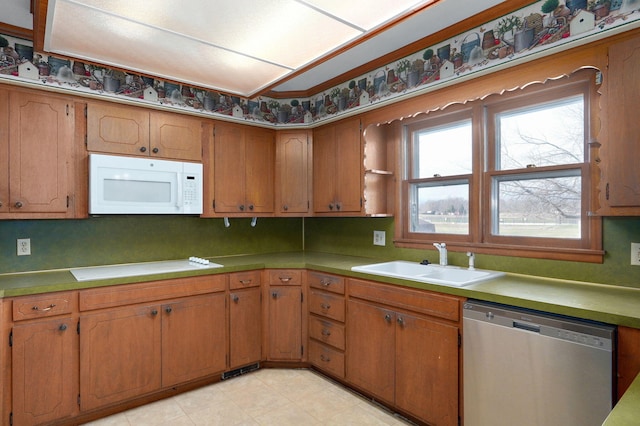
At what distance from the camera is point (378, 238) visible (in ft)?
10.7

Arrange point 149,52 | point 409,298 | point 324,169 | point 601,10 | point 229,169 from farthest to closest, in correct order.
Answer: point 324,169
point 229,169
point 409,298
point 149,52
point 601,10

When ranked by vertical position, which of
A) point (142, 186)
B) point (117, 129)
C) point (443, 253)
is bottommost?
point (443, 253)

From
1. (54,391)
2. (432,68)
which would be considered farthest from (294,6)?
(54,391)

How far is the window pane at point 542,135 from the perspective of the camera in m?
2.17

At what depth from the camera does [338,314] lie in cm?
280

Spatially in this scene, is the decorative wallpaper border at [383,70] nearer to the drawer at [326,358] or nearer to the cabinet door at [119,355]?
the cabinet door at [119,355]

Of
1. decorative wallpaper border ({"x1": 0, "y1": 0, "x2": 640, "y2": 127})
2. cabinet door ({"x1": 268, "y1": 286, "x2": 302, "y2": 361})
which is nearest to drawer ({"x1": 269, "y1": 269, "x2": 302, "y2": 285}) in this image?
cabinet door ({"x1": 268, "y1": 286, "x2": 302, "y2": 361})

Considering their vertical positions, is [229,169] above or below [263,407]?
above

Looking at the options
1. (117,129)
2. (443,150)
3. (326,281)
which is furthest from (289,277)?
(117,129)

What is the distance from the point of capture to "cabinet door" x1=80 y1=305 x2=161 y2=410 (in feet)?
7.62

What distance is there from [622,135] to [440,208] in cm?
130

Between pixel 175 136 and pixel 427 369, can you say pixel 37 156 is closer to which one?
pixel 175 136

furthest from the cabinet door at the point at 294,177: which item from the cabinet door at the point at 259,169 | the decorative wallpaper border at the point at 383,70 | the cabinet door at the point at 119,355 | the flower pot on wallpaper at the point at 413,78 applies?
the cabinet door at the point at 119,355

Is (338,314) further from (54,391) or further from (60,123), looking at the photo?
(60,123)
